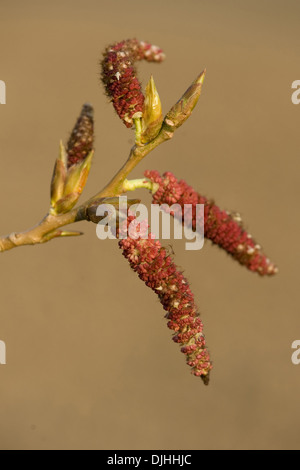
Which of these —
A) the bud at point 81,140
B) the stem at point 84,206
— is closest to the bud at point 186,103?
the stem at point 84,206

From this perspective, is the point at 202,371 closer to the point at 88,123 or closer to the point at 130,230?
the point at 130,230

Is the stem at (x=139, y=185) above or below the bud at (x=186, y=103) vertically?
below

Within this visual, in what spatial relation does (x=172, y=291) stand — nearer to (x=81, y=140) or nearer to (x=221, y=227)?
(x=221, y=227)

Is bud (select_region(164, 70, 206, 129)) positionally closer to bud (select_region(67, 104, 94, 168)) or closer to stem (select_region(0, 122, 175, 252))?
stem (select_region(0, 122, 175, 252))

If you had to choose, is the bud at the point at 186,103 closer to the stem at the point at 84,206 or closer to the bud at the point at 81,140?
the stem at the point at 84,206

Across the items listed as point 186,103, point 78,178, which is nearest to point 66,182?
point 78,178

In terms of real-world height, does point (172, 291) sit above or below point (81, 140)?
below

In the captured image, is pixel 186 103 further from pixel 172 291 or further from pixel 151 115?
pixel 172 291

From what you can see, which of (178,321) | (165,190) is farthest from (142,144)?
(178,321)
